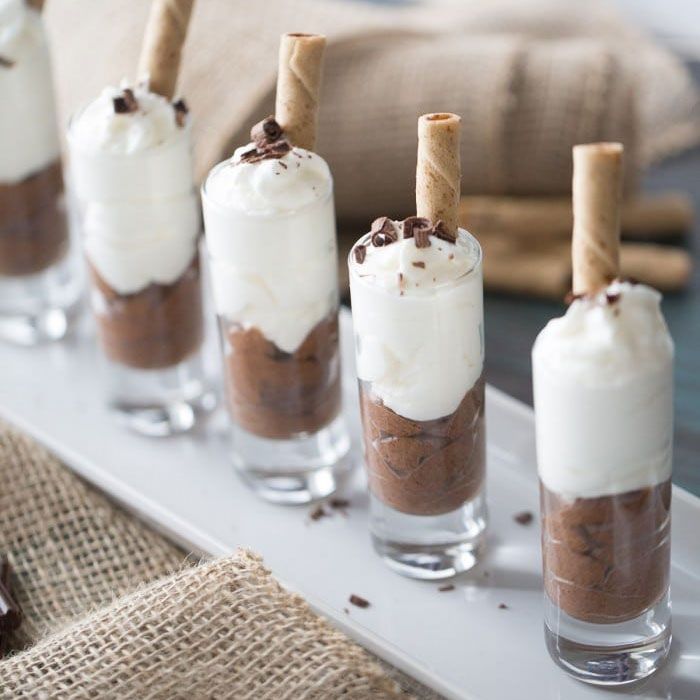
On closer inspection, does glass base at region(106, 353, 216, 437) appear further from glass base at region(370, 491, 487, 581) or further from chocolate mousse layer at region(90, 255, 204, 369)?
glass base at region(370, 491, 487, 581)

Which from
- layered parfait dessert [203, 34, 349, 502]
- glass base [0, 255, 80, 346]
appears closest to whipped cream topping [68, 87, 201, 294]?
layered parfait dessert [203, 34, 349, 502]

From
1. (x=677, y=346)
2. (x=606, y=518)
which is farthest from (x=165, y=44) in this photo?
(x=677, y=346)

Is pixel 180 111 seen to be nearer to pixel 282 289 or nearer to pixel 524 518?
pixel 282 289

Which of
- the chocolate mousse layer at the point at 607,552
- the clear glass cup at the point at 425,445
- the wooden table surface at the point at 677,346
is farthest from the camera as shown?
the wooden table surface at the point at 677,346

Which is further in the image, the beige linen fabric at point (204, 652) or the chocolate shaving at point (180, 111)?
the chocolate shaving at point (180, 111)

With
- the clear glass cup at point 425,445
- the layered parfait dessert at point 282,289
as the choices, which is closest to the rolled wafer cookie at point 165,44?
the layered parfait dessert at point 282,289

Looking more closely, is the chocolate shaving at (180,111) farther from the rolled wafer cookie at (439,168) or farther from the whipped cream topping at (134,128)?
the rolled wafer cookie at (439,168)

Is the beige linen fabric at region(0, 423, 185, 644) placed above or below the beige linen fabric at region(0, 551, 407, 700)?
below
